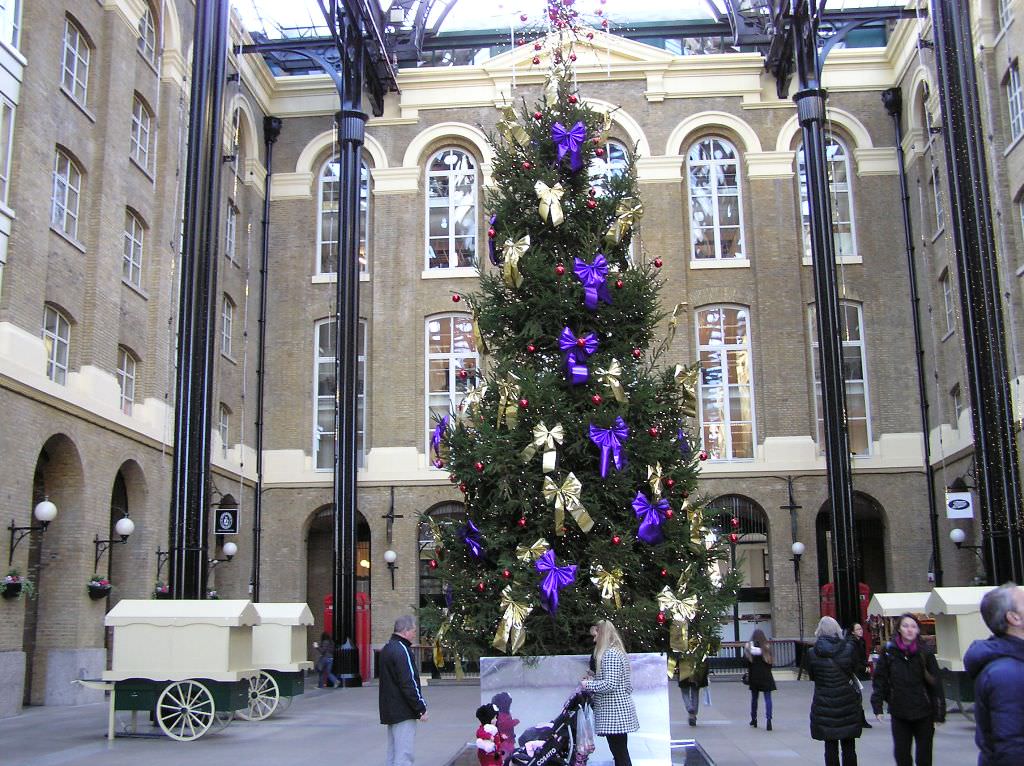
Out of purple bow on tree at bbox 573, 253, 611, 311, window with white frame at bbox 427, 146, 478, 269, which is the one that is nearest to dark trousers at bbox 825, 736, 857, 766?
purple bow on tree at bbox 573, 253, 611, 311

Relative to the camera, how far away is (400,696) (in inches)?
348

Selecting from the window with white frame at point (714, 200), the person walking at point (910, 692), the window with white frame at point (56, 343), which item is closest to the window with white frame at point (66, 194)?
the window with white frame at point (56, 343)

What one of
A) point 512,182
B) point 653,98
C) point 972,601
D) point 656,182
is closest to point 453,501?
point 656,182

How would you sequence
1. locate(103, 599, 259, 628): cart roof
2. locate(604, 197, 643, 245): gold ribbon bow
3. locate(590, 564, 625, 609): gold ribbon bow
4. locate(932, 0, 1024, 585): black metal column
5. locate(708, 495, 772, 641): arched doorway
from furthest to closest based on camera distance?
locate(708, 495, 772, 641): arched doorway
locate(932, 0, 1024, 585): black metal column
locate(103, 599, 259, 628): cart roof
locate(604, 197, 643, 245): gold ribbon bow
locate(590, 564, 625, 609): gold ribbon bow

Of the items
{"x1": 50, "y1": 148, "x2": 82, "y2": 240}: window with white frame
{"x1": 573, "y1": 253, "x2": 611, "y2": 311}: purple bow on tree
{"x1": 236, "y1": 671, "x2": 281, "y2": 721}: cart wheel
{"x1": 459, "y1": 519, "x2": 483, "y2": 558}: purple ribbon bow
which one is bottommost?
{"x1": 236, "y1": 671, "x2": 281, "y2": 721}: cart wheel

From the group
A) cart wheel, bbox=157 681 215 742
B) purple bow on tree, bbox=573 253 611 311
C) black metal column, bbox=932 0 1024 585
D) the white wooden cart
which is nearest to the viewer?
purple bow on tree, bbox=573 253 611 311

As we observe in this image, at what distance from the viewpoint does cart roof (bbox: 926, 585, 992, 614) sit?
14172 mm

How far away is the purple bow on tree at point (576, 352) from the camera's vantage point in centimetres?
1021

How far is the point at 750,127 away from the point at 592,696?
24.8 meters

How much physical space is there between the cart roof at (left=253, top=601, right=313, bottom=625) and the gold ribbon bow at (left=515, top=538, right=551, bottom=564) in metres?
8.15

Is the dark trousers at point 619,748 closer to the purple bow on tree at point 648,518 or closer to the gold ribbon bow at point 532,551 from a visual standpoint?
the gold ribbon bow at point 532,551

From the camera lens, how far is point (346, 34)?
2727cm

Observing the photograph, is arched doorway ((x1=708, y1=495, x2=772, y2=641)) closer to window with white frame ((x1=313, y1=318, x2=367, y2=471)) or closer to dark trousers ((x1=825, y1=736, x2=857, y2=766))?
window with white frame ((x1=313, y1=318, x2=367, y2=471))

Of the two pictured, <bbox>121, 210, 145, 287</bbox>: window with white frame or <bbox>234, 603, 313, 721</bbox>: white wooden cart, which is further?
<bbox>121, 210, 145, 287</bbox>: window with white frame
